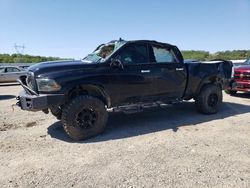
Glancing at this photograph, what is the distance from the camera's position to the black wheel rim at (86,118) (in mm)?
5418

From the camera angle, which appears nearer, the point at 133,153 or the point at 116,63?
the point at 133,153

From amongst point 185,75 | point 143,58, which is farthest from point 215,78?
point 143,58

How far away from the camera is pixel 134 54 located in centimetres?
629

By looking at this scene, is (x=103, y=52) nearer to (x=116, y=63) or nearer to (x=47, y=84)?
(x=116, y=63)

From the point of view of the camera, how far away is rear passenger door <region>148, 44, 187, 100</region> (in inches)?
258

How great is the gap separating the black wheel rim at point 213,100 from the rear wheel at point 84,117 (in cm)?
334

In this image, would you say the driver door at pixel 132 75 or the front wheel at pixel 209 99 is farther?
the front wheel at pixel 209 99

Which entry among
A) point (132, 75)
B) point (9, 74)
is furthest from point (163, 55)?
point (9, 74)

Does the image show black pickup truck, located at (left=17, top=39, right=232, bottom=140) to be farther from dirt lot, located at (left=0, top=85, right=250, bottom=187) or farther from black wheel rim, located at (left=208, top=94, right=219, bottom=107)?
dirt lot, located at (left=0, top=85, right=250, bottom=187)

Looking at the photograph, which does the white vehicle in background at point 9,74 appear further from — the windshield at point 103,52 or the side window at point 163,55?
the side window at point 163,55

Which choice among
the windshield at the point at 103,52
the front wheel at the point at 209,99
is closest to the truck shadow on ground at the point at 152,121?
the front wheel at the point at 209,99

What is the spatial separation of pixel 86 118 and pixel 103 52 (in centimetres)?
179

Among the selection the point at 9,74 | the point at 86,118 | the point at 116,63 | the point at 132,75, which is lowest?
the point at 9,74

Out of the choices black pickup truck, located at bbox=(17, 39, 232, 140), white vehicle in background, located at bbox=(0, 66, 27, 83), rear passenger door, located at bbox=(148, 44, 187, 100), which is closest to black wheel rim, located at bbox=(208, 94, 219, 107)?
black pickup truck, located at bbox=(17, 39, 232, 140)
